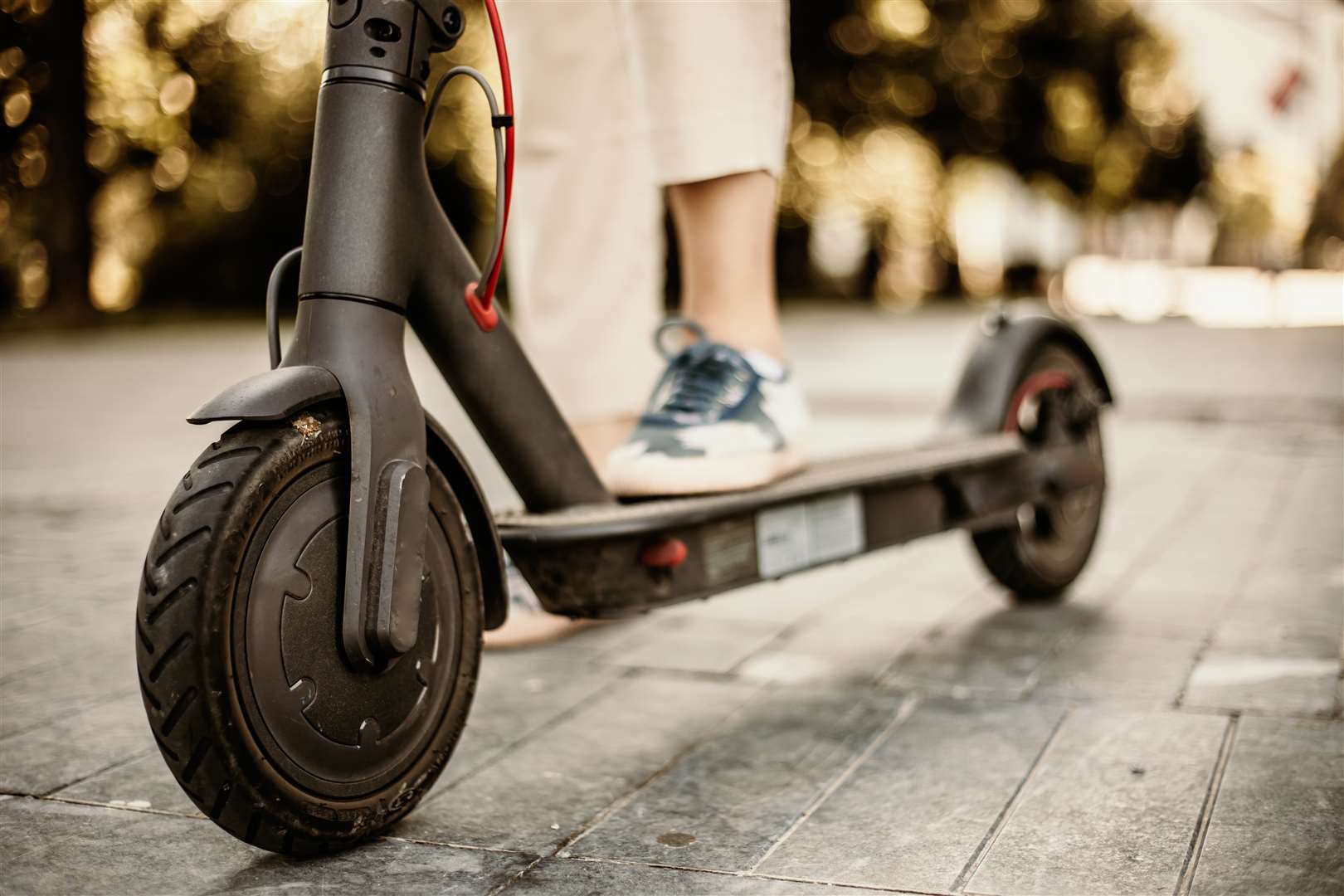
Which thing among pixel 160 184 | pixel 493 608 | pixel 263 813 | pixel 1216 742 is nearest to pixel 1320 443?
pixel 1216 742

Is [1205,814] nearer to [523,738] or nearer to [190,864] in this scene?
[523,738]

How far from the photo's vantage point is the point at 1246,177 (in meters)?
36.6

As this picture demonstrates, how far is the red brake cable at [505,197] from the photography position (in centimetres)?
175

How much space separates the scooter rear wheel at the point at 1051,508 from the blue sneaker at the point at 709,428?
2.65ft

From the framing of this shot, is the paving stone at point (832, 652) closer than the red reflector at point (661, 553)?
No

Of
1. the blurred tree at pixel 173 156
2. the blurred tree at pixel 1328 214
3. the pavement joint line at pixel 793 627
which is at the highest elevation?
the blurred tree at pixel 173 156

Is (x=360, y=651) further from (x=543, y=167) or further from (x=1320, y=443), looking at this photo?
(x=1320, y=443)

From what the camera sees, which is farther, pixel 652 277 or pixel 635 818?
pixel 652 277

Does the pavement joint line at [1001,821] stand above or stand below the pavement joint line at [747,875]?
below

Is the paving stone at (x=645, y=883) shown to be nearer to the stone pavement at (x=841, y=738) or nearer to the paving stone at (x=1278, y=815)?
the stone pavement at (x=841, y=738)

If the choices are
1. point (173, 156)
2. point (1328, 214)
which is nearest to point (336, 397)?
point (1328, 214)

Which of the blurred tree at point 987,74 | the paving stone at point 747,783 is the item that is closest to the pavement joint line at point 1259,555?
the paving stone at point 747,783

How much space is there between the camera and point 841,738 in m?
2.13

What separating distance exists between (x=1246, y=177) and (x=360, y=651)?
38.6 metres
